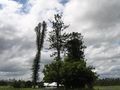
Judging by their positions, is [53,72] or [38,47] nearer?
Answer: [53,72]

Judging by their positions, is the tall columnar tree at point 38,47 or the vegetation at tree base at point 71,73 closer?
the vegetation at tree base at point 71,73

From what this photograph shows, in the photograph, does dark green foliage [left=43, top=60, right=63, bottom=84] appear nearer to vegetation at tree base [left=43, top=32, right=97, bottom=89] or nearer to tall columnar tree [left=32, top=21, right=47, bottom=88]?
vegetation at tree base [left=43, top=32, right=97, bottom=89]

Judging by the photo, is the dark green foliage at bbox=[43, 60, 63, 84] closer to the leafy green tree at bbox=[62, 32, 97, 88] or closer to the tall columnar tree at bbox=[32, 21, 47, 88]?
the leafy green tree at bbox=[62, 32, 97, 88]

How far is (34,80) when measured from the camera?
4090 inches

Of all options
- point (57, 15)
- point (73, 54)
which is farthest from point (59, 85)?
point (57, 15)

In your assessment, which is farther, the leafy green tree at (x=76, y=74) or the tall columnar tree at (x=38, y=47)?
the tall columnar tree at (x=38, y=47)

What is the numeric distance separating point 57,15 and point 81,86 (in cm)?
2075

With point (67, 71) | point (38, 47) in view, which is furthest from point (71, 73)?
point (38, 47)

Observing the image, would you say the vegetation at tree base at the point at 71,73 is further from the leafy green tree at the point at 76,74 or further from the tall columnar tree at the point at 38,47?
the tall columnar tree at the point at 38,47

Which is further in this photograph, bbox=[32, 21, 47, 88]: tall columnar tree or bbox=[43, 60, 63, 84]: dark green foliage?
bbox=[32, 21, 47, 88]: tall columnar tree

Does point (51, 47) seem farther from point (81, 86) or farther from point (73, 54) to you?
point (81, 86)

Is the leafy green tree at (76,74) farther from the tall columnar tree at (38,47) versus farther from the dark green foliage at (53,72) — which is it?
the tall columnar tree at (38,47)

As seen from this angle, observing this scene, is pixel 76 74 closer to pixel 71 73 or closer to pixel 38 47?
pixel 71 73

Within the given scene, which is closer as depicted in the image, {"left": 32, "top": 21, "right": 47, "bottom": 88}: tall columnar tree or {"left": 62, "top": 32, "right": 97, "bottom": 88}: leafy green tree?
{"left": 62, "top": 32, "right": 97, "bottom": 88}: leafy green tree
